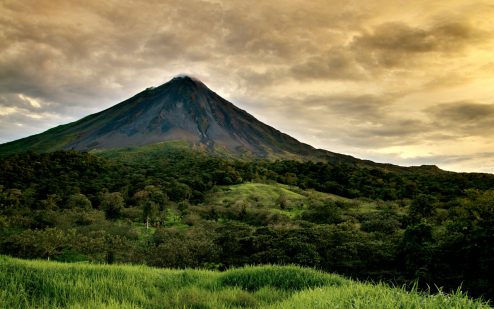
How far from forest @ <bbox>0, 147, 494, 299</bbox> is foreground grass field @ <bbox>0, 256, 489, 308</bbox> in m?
2.43

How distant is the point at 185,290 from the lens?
8.67 metres

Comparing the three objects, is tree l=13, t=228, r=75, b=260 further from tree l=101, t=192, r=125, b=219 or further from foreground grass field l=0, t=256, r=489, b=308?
tree l=101, t=192, r=125, b=219

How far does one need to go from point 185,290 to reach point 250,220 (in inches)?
2372

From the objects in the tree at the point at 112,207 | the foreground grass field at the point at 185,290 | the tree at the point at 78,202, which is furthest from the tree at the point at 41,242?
the tree at the point at 78,202

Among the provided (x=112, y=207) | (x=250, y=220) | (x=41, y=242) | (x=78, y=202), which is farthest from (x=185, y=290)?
(x=78, y=202)

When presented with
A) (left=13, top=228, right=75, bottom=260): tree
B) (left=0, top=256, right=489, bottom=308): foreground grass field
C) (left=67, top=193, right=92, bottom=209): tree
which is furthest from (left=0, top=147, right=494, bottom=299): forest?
(left=0, top=256, right=489, bottom=308): foreground grass field

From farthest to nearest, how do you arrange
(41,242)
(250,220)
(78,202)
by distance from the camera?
(78,202), (250,220), (41,242)

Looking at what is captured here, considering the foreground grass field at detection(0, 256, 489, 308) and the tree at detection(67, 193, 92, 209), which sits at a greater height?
the foreground grass field at detection(0, 256, 489, 308)

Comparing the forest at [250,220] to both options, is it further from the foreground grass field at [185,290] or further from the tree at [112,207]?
the foreground grass field at [185,290]

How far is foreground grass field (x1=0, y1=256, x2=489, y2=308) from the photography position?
6.12 meters

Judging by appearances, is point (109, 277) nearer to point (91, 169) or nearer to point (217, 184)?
point (217, 184)

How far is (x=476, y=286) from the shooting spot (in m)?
22.0

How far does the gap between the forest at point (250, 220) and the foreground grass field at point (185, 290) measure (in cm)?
243

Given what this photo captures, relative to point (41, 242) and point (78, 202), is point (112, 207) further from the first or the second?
point (41, 242)
